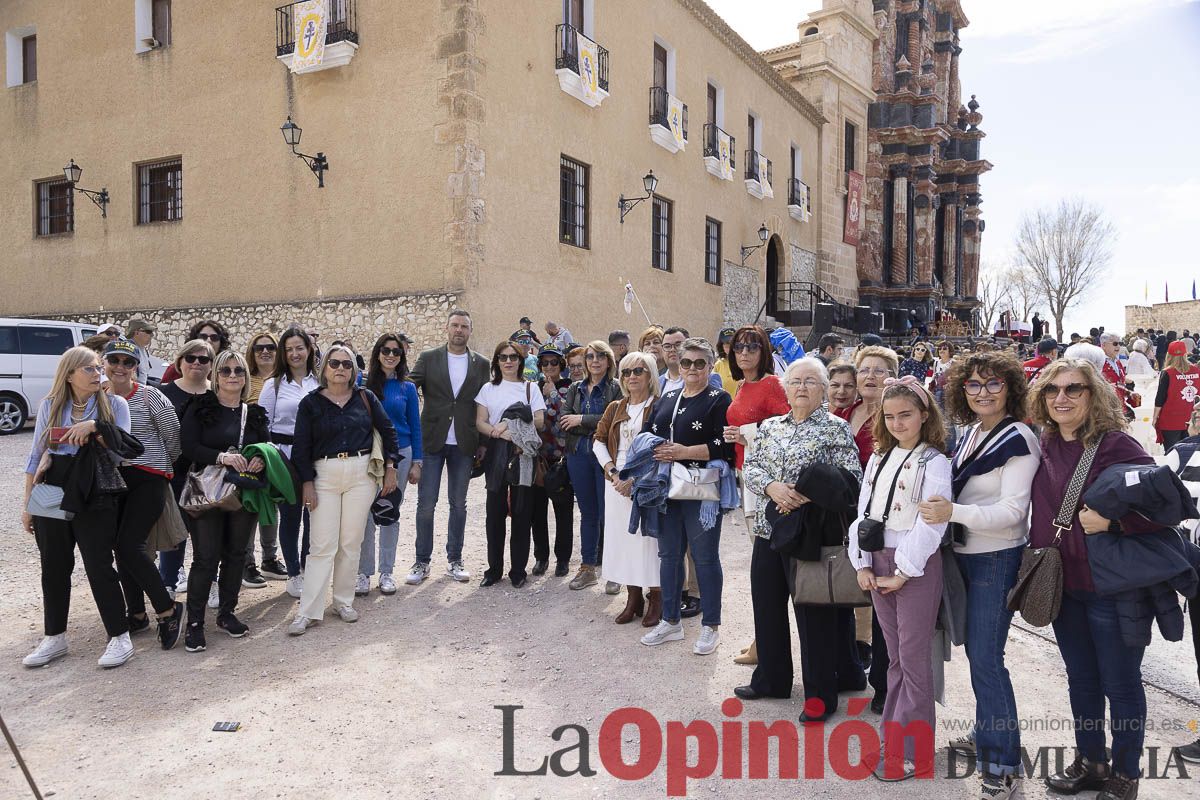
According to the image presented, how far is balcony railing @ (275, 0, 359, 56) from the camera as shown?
1280 cm

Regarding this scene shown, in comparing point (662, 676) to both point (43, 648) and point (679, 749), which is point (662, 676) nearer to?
point (679, 749)

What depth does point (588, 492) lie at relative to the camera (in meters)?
6.04

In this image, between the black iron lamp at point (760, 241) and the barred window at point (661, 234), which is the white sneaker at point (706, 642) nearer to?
the barred window at point (661, 234)

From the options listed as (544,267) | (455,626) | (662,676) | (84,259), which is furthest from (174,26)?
(662,676)

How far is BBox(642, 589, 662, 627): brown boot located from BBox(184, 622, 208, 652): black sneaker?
8.38 ft

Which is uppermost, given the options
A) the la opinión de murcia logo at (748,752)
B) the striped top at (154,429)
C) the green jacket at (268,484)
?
the striped top at (154,429)

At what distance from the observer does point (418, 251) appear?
40.6 feet

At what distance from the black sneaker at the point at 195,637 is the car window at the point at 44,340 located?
9.81 metres

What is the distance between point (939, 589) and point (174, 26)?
16.5 metres

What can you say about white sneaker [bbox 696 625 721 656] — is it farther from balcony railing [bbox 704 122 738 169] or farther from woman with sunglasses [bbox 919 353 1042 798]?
balcony railing [bbox 704 122 738 169]

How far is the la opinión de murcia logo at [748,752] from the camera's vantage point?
3.25 m

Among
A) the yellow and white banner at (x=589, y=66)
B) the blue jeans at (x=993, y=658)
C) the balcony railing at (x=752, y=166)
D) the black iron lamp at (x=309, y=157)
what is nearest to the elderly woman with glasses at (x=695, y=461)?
the blue jeans at (x=993, y=658)

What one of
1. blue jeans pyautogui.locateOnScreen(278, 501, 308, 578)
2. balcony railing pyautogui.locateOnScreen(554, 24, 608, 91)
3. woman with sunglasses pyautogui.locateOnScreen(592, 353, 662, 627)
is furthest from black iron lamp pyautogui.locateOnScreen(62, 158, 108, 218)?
woman with sunglasses pyautogui.locateOnScreen(592, 353, 662, 627)

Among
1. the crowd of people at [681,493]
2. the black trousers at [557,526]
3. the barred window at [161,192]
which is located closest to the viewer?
the crowd of people at [681,493]
